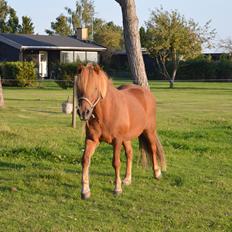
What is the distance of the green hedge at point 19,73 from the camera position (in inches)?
1678

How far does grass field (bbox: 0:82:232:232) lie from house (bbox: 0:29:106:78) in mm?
41912

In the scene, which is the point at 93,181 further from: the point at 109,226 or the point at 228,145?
the point at 228,145

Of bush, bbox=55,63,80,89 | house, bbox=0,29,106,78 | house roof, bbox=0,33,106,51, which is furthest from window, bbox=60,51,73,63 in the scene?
bush, bbox=55,63,80,89

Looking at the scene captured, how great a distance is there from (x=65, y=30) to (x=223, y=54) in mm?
37608

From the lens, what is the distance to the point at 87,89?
263 inches

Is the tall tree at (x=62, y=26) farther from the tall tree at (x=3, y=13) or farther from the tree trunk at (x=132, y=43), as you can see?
the tree trunk at (x=132, y=43)

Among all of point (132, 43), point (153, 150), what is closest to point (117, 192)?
point (153, 150)

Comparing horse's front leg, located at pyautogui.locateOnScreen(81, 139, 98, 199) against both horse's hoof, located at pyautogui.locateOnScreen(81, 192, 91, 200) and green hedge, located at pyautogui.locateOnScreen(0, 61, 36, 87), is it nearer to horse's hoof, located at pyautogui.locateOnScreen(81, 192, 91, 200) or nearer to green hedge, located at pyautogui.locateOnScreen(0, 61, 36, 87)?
horse's hoof, located at pyautogui.locateOnScreen(81, 192, 91, 200)

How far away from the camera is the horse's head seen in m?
6.67

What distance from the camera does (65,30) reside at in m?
94.2

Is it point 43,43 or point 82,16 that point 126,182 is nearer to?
point 43,43

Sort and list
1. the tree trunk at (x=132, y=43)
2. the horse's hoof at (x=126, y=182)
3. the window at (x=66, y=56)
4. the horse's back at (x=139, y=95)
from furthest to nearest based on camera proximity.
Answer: the window at (x=66, y=56) < the tree trunk at (x=132, y=43) < the horse's back at (x=139, y=95) < the horse's hoof at (x=126, y=182)

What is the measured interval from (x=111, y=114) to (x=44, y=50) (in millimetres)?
50154

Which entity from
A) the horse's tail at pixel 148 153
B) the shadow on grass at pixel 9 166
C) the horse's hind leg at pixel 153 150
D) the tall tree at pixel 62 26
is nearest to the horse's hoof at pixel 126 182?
the horse's hind leg at pixel 153 150
